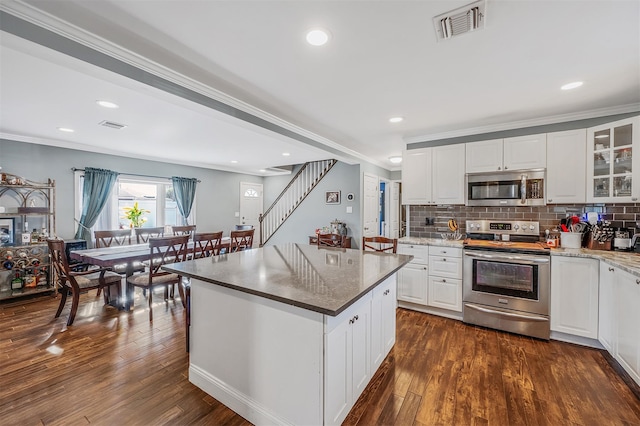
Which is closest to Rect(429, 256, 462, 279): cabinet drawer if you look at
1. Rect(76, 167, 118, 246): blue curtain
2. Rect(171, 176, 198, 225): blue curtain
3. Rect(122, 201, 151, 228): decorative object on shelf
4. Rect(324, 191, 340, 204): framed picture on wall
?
Rect(324, 191, 340, 204): framed picture on wall

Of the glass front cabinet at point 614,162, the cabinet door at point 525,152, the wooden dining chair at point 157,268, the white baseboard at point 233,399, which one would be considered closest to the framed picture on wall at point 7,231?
the wooden dining chair at point 157,268

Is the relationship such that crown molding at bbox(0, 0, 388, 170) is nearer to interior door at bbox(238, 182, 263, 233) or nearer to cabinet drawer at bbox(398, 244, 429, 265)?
cabinet drawer at bbox(398, 244, 429, 265)

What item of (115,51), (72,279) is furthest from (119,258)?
(115,51)

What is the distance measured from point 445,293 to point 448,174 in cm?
157

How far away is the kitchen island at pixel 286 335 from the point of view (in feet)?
4.77

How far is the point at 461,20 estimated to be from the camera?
1636 mm

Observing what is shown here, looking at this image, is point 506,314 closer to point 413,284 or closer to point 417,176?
point 413,284

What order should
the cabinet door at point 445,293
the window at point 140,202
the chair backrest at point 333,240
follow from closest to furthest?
1. the cabinet door at point 445,293
2. the chair backrest at point 333,240
3. the window at point 140,202

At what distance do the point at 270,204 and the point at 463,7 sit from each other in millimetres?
6764

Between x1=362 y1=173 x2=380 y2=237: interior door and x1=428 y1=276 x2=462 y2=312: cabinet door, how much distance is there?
2440mm

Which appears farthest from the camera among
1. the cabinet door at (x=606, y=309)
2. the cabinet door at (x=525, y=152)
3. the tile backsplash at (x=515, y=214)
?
the cabinet door at (x=525, y=152)

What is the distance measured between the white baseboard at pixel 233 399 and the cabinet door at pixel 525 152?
3575 millimetres

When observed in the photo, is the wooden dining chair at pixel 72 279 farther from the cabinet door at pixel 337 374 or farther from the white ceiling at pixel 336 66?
the cabinet door at pixel 337 374

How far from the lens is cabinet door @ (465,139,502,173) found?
11.1ft
